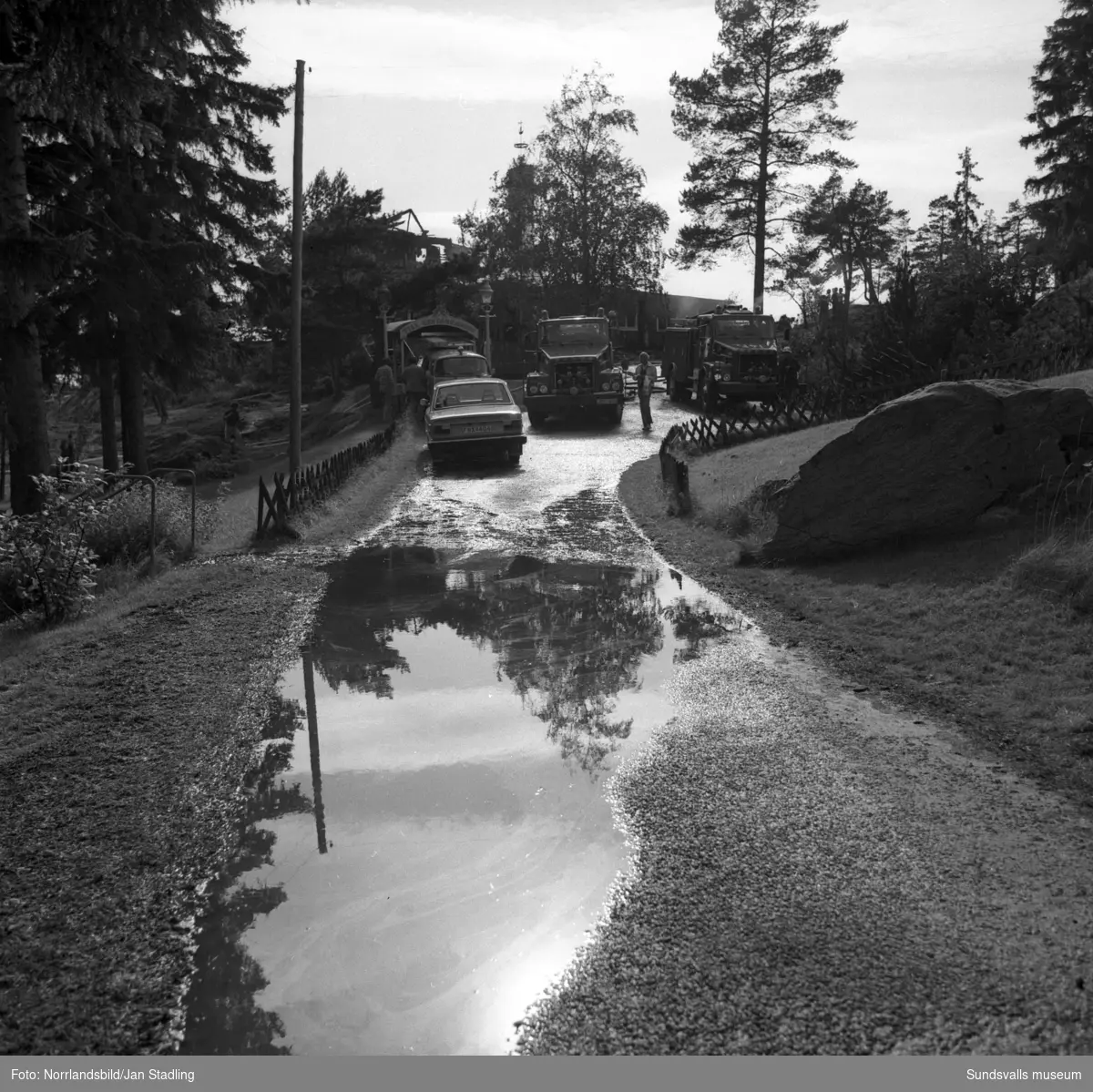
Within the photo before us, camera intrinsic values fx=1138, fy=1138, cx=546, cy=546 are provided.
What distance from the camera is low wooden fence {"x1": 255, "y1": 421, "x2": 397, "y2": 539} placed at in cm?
1527

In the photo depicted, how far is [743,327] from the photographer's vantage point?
32.5 m

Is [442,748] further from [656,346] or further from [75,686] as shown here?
[656,346]

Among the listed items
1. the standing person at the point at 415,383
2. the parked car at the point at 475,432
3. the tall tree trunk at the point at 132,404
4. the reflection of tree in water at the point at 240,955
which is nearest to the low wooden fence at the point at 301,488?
the parked car at the point at 475,432

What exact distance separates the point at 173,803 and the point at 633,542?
9.35 m

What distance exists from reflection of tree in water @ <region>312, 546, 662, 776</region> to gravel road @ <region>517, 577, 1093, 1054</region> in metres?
0.96

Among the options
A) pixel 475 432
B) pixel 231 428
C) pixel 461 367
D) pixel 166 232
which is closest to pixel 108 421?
pixel 166 232

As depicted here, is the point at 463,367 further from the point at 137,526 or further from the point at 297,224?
the point at 137,526

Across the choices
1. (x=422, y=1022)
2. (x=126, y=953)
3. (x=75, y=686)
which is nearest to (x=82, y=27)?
(x=75, y=686)

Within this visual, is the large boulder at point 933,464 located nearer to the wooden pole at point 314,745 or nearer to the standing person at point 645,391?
the wooden pole at point 314,745

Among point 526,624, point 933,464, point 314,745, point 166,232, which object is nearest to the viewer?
point 314,745

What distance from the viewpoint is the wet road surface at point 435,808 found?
3961 millimetres

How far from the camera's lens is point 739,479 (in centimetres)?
1830

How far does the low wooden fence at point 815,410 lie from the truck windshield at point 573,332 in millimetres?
6106

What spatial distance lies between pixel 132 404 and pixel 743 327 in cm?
1701
